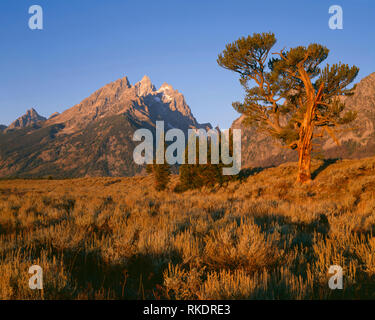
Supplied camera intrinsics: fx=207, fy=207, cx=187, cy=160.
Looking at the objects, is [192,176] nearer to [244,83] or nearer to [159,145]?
[244,83]

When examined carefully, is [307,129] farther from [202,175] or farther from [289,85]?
[202,175]

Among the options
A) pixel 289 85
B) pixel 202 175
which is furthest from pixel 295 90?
pixel 202 175

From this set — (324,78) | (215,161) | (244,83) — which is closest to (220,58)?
(244,83)

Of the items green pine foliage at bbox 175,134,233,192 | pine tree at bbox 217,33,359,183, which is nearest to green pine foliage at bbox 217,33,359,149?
pine tree at bbox 217,33,359,183

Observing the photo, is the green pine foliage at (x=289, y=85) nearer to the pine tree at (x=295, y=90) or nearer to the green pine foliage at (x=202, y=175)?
the pine tree at (x=295, y=90)

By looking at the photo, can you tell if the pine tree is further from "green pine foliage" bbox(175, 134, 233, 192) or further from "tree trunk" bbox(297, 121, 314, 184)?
"green pine foliage" bbox(175, 134, 233, 192)

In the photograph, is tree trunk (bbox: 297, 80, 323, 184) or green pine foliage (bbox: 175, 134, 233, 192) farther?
green pine foliage (bbox: 175, 134, 233, 192)

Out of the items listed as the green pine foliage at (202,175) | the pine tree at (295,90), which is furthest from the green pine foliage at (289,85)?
the green pine foliage at (202,175)

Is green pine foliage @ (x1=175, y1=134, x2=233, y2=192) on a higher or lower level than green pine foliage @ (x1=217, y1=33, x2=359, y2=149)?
lower

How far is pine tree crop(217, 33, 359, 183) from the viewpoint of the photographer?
607 inches

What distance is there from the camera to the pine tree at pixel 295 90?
1542cm

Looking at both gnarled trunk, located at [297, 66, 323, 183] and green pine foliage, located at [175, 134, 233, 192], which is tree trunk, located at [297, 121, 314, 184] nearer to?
gnarled trunk, located at [297, 66, 323, 183]

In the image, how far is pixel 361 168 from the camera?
51.9ft

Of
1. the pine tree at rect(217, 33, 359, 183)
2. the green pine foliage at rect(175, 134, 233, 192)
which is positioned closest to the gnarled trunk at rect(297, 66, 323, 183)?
the pine tree at rect(217, 33, 359, 183)
